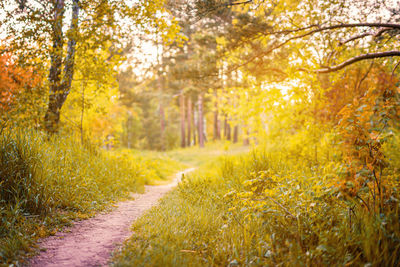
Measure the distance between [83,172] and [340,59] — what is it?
6.88 meters

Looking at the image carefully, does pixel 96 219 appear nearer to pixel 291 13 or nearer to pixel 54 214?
pixel 54 214

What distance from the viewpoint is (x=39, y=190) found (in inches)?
162

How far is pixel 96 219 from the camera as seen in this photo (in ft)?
15.0

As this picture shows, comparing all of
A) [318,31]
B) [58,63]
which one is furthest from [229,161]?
[58,63]

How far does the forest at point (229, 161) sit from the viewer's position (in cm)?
291

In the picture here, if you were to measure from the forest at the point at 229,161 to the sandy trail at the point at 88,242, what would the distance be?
28 mm

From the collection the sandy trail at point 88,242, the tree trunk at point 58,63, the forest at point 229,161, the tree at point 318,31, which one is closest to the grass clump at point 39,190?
the forest at point 229,161

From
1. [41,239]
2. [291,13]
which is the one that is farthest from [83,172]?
[291,13]

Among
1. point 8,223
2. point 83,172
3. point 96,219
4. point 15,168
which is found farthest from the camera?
point 83,172

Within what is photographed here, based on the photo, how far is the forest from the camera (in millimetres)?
2906

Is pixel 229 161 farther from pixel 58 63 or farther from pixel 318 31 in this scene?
pixel 58 63

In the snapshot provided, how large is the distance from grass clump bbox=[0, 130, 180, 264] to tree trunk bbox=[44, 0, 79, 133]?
0.79 meters

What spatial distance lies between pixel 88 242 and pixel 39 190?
140cm

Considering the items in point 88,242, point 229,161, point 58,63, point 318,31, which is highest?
point 318,31
